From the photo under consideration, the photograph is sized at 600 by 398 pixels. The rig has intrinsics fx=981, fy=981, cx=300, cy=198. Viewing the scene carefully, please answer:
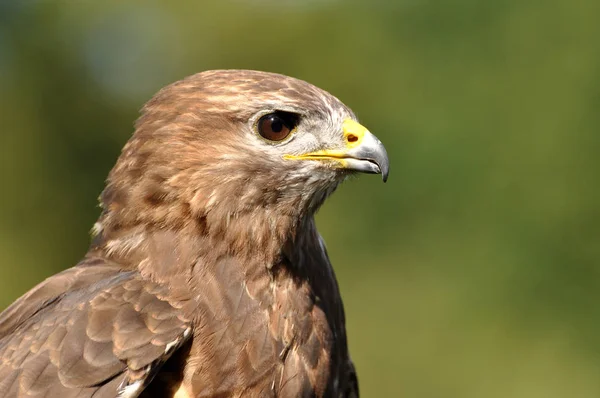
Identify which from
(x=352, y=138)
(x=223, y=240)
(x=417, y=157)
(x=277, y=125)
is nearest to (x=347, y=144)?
(x=352, y=138)

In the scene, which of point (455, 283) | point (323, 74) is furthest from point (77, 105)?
point (455, 283)

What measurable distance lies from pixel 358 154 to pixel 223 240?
0.77 meters

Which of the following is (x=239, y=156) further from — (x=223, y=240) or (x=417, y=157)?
(x=417, y=157)

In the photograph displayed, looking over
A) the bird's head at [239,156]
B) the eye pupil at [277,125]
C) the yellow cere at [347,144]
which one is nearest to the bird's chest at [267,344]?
the bird's head at [239,156]

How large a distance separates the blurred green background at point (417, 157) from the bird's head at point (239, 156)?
12.6 meters

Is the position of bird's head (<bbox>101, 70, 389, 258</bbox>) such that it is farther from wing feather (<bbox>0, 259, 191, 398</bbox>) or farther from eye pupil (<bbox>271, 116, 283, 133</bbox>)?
wing feather (<bbox>0, 259, 191, 398</bbox>)

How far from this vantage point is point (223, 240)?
184 inches

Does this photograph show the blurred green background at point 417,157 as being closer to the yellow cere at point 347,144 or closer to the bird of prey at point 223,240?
the bird of prey at point 223,240

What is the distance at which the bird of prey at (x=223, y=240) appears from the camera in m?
4.43

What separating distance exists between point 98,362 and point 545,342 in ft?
48.7

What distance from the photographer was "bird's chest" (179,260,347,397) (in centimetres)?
440

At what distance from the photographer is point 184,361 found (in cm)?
440

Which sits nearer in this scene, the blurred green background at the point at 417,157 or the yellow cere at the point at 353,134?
the yellow cere at the point at 353,134

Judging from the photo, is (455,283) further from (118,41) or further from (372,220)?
(118,41)
